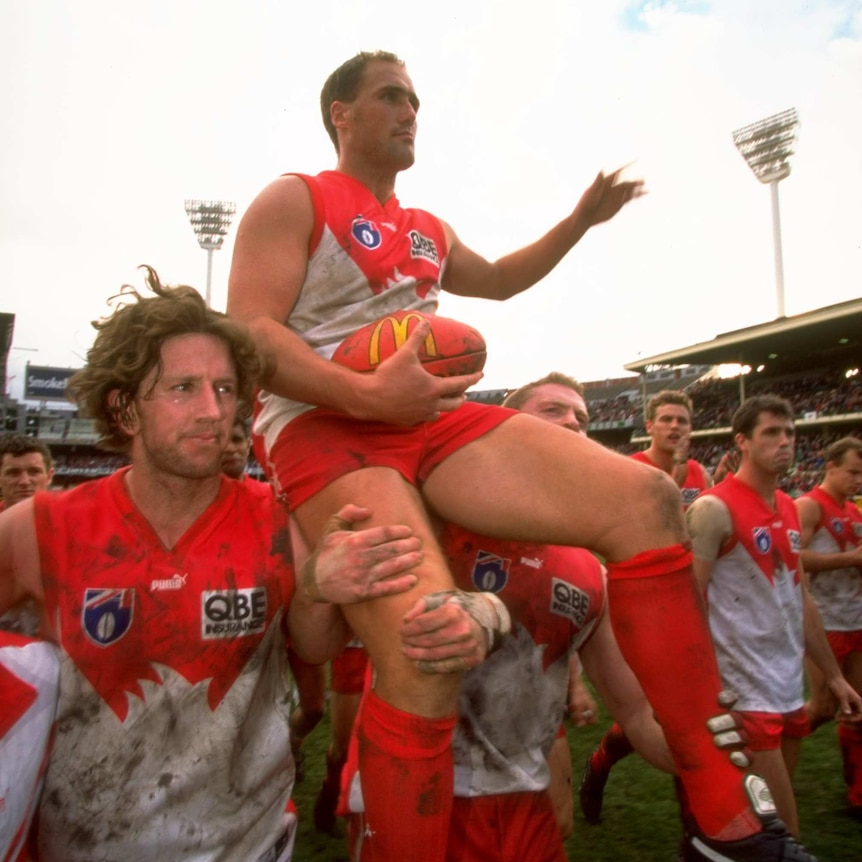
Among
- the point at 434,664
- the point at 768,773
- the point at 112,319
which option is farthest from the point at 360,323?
the point at 768,773

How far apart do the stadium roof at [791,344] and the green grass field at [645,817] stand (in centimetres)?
2449

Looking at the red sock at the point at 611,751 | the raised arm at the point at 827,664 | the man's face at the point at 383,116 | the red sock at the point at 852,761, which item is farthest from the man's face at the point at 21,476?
the red sock at the point at 852,761

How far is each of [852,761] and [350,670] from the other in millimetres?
3329

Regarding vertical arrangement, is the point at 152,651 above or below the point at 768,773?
above

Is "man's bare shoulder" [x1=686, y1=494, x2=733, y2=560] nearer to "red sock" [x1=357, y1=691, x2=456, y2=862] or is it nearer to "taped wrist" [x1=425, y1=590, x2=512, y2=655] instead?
"taped wrist" [x1=425, y1=590, x2=512, y2=655]

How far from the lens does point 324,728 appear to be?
6766mm

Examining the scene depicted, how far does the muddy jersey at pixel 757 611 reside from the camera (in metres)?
4.30

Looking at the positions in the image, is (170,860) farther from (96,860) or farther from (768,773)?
(768,773)

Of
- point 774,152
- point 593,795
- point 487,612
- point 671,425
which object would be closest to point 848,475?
point 671,425

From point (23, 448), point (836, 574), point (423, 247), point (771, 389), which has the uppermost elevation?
point (771, 389)

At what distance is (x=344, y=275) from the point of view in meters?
2.31

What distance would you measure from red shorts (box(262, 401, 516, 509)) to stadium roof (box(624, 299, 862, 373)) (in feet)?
91.7

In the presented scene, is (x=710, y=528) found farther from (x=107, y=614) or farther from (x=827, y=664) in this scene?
(x=107, y=614)

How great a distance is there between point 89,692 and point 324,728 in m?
5.13
